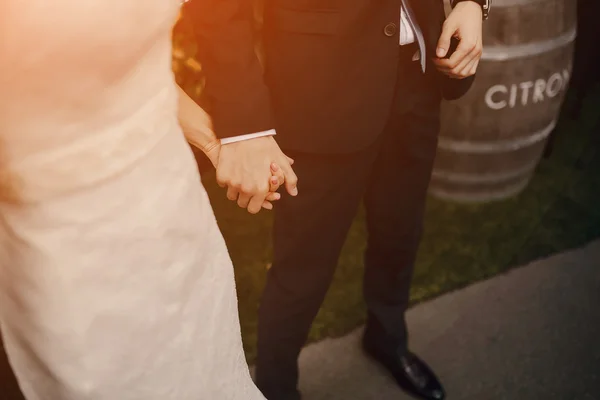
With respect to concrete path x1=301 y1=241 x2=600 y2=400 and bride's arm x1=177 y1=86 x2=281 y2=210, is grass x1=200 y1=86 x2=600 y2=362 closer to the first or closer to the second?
concrete path x1=301 y1=241 x2=600 y2=400

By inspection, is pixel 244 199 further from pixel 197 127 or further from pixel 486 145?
pixel 486 145

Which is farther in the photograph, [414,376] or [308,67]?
[414,376]

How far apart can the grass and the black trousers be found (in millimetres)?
202

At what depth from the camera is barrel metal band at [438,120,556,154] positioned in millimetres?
1393

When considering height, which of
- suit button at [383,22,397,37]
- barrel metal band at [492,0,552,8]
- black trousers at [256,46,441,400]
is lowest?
black trousers at [256,46,441,400]

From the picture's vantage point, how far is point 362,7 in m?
0.69

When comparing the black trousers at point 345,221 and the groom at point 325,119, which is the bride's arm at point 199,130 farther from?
the black trousers at point 345,221

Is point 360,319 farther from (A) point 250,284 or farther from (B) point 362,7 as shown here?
(B) point 362,7

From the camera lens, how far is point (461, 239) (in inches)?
57.1

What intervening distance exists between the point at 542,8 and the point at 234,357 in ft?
3.25

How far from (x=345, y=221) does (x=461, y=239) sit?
26.6 inches

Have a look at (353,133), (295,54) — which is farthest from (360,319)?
(295,54)

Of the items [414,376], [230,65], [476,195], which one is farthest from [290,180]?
[476,195]

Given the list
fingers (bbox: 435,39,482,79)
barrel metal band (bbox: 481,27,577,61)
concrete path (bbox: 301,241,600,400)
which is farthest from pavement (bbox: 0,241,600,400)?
fingers (bbox: 435,39,482,79)
